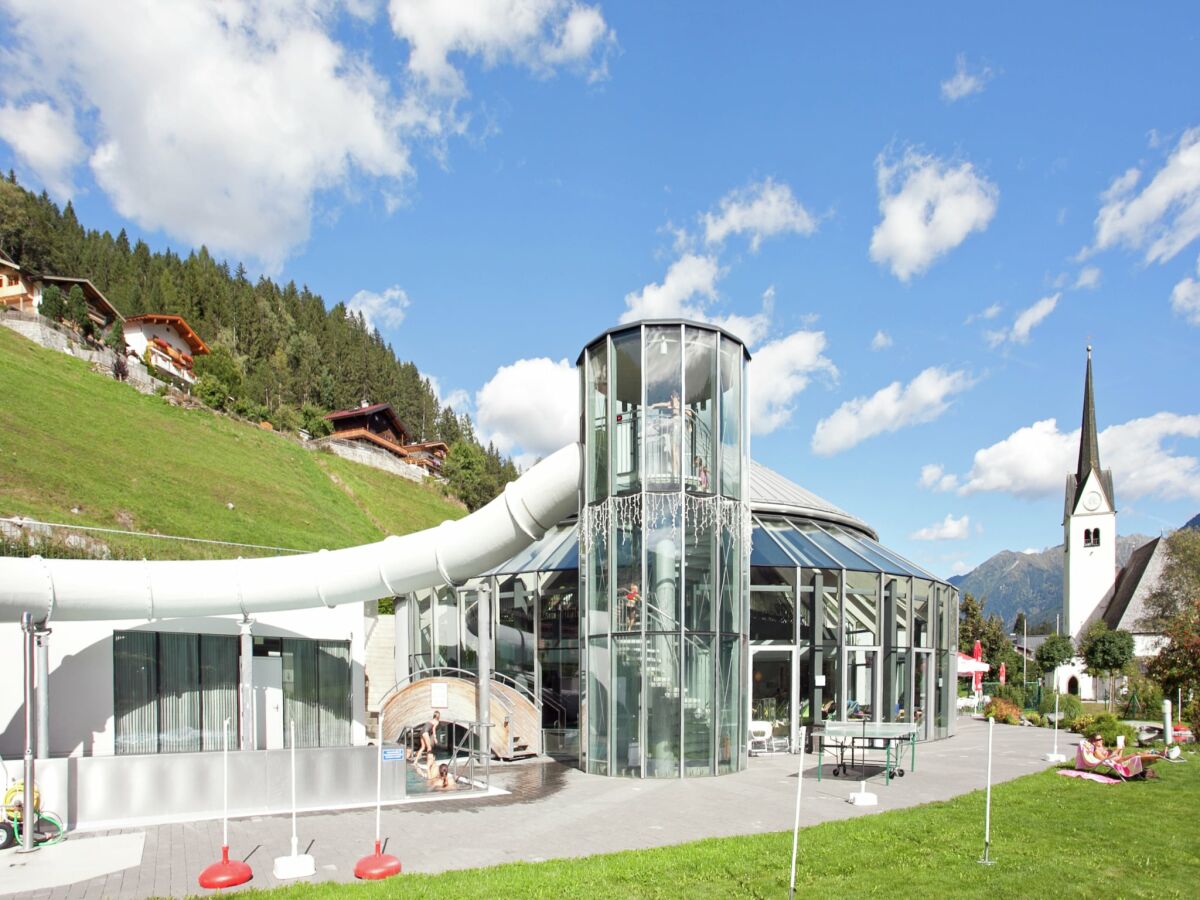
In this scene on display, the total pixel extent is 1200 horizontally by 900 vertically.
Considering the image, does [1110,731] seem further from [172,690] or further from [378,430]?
[378,430]

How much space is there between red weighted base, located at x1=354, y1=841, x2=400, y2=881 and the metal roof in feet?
54.2

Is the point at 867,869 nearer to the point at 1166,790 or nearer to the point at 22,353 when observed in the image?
the point at 1166,790

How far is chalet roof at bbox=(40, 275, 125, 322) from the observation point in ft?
213

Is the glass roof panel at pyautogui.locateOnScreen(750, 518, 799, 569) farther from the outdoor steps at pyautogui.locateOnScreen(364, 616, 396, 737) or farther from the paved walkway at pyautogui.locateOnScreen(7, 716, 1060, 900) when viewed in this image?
the outdoor steps at pyautogui.locateOnScreen(364, 616, 396, 737)

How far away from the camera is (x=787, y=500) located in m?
26.2

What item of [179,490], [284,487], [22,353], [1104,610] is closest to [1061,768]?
[179,490]

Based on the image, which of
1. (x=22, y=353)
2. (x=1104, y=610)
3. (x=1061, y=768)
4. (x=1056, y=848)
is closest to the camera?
(x=1056, y=848)

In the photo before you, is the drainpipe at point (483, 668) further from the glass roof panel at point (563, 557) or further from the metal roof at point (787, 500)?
the metal roof at point (787, 500)

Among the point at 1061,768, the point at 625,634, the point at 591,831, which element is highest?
the point at 625,634

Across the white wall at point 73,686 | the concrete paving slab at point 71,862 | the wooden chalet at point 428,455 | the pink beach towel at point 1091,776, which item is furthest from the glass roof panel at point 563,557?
the wooden chalet at point 428,455

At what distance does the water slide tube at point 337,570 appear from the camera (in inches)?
556

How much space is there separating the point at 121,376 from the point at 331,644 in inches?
1888

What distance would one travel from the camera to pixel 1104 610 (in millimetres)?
78688

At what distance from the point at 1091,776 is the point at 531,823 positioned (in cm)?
1140
